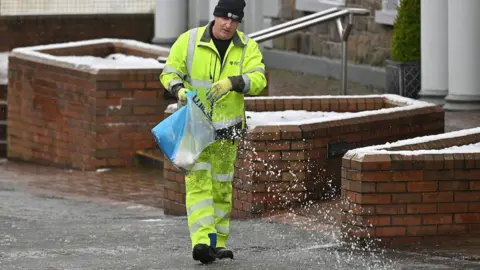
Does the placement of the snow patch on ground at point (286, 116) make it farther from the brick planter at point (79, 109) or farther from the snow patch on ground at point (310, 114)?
the brick planter at point (79, 109)

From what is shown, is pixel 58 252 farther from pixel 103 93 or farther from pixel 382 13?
pixel 382 13

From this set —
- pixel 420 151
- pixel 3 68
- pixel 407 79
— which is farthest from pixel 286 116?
pixel 3 68

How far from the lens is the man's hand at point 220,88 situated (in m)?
8.98

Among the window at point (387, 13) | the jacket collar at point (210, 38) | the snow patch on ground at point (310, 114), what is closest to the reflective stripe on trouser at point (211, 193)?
the jacket collar at point (210, 38)

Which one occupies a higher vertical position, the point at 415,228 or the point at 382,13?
the point at 382,13

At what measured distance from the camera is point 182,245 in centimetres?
980

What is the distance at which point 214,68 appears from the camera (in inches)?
362

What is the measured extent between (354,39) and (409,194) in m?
Result: 9.01

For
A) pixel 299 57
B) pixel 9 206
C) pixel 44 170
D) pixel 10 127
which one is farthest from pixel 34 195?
pixel 299 57

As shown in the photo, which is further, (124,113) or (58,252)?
(124,113)

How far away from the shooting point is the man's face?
359 inches

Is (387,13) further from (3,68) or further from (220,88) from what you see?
(220,88)

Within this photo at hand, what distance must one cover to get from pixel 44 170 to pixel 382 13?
4.33m

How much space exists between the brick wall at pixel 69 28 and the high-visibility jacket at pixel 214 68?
13764mm
